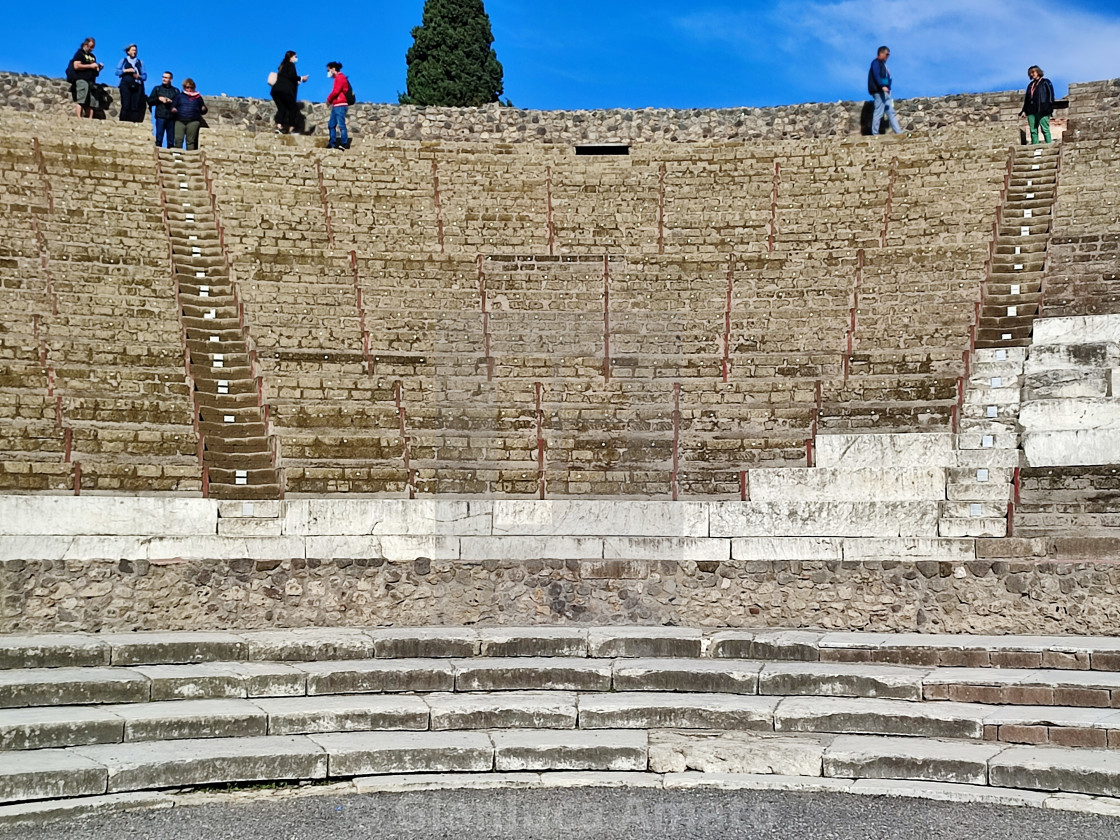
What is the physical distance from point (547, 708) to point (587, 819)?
59.3 inches

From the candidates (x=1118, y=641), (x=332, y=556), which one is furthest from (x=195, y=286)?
(x=1118, y=641)

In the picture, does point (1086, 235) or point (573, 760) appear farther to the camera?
point (1086, 235)

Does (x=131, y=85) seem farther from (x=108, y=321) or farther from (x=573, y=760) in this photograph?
(x=573, y=760)

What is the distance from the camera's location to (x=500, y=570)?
12094 millimetres

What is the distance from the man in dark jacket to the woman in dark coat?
186cm

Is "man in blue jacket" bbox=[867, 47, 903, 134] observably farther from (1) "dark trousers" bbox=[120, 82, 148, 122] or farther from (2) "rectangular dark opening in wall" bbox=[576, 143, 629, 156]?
(1) "dark trousers" bbox=[120, 82, 148, 122]

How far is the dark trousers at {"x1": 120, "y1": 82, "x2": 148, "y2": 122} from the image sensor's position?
67.8 ft

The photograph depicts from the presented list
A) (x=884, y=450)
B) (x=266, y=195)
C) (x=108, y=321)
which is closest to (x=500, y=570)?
(x=884, y=450)

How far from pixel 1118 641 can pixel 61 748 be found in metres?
8.54

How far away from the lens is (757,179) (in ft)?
65.3

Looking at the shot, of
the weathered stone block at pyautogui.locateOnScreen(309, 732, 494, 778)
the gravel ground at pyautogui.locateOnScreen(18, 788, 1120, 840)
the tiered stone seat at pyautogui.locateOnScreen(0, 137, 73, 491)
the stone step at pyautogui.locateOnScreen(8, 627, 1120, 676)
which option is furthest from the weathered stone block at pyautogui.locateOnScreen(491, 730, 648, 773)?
the tiered stone seat at pyautogui.locateOnScreen(0, 137, 73, 491)

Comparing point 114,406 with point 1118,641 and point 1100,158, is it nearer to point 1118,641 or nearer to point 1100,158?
point 1118,641

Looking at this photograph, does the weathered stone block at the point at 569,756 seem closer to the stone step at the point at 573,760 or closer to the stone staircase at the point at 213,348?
the stone step at the point at 573,760

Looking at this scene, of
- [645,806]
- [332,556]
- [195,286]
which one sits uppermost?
[195,286]
